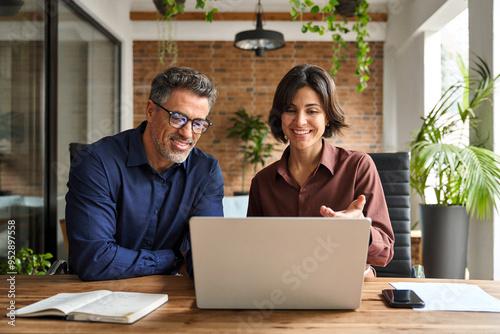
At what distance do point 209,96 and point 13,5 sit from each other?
86.2 inches

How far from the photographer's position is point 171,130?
5.46ft

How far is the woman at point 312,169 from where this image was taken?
1.67 metres

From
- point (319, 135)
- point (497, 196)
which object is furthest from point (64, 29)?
point (497, 196)

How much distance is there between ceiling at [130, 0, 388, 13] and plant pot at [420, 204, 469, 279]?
344cm

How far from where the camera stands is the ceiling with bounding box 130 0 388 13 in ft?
19.0

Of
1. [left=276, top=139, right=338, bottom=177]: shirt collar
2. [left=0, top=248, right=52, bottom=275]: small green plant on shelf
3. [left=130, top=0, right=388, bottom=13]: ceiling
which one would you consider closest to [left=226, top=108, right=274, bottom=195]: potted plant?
[left=130, top=0, right=388, bottom=13]: ceiling

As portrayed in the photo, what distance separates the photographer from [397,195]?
2.06 metres

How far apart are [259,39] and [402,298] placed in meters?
3.16

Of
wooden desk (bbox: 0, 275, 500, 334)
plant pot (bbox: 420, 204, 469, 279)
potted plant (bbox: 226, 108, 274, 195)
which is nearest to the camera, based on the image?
→ wooden desk (bbox: 0, 275, 500, 334)

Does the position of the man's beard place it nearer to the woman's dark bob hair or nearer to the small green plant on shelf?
the woman's dark bob hair

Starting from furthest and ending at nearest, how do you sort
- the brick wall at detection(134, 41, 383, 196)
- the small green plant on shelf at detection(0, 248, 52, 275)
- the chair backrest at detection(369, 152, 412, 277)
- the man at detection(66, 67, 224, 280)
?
the brick wall at detection(134, 41, 383, 196), the small green plant on shelf at detection(0, 248, 52, 275), the chair backrest at detection(369, 152, 412, 277), the man at detection(66, 67, 224, 280)

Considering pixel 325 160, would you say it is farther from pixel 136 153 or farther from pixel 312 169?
pixel 136 153

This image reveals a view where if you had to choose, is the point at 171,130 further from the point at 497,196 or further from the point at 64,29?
the point at 64,29

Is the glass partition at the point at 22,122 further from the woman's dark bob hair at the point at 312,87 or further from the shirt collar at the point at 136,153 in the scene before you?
the woman's dark bob hair at the point at 312,87
